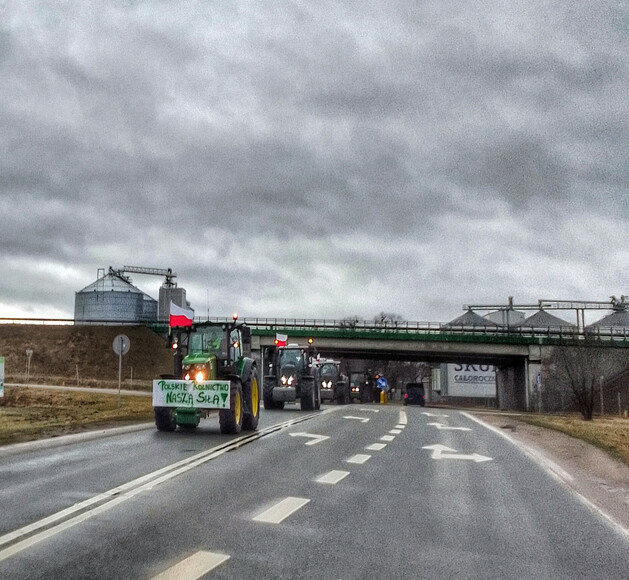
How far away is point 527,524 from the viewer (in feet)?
22.5

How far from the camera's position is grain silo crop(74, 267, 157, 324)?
296 ft

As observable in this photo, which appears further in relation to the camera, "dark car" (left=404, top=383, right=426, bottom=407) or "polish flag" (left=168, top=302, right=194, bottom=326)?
"dark car" (left=404, top=383, right=426, bottom=407)

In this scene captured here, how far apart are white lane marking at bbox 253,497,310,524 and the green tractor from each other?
788cm

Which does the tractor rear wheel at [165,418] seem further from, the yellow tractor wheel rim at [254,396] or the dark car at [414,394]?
the dark car at [414,394]

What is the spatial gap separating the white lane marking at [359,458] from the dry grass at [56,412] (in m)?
6.66

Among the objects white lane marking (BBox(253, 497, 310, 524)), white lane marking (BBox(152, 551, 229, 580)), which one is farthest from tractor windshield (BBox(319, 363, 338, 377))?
white lane marking (BBox(152, 551, 229, 580))

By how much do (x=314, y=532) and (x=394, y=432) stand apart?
37.5ft

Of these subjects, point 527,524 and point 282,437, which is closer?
point 527,524

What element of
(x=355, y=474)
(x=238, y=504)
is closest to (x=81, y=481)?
(x=238, y=504)

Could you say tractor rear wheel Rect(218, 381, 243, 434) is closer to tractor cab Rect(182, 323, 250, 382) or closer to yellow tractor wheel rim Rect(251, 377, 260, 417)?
tractor cab Rect(182, 323, 250, 382)

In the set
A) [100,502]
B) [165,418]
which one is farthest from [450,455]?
[100,502]

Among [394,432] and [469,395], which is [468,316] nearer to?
[469,395]

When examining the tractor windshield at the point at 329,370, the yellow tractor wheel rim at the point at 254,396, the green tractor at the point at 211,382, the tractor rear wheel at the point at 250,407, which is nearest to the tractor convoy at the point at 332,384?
the tractor windshield at the point at 329,370

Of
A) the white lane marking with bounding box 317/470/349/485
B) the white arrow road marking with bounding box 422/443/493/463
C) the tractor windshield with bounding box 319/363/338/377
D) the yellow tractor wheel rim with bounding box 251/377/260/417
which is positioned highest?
the tractor windshield with bounding box 319/363/338/377
